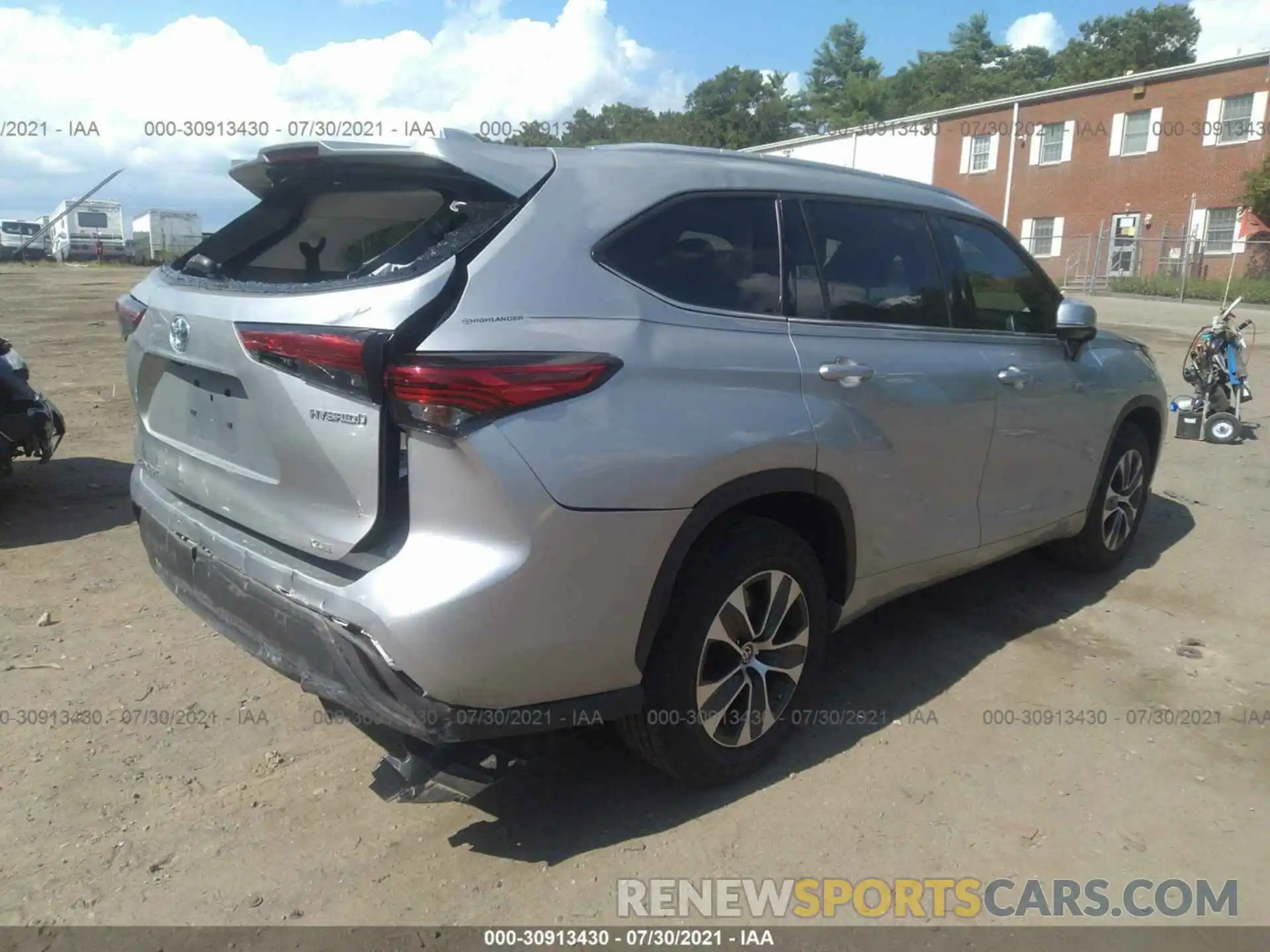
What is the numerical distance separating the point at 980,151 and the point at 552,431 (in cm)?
3732

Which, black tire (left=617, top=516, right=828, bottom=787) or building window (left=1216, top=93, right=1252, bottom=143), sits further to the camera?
building window (left=1216, top=93, right=1252, bottom=143)

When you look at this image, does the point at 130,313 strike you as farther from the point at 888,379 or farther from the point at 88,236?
the point at 88,236

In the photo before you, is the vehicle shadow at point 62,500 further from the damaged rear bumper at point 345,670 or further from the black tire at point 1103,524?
the black tire at point 1103,524

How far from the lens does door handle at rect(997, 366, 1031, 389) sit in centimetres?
Result: 388

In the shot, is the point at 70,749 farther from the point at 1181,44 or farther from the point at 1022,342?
the point at 1181,44

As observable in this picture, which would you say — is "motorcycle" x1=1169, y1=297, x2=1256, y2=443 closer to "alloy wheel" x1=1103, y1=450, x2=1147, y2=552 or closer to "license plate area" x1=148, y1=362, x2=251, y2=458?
"alloy wheel" x1=1103, y1=450, x2=1147, y2=552

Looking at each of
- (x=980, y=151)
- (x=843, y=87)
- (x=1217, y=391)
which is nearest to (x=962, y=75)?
(x=843, y=87)

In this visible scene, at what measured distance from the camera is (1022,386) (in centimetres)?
398

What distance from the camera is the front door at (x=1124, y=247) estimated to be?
31109 millimetres

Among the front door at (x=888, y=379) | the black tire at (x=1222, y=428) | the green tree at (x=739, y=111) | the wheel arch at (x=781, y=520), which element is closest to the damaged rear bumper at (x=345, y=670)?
the wheel arch at (x=781, y=520)

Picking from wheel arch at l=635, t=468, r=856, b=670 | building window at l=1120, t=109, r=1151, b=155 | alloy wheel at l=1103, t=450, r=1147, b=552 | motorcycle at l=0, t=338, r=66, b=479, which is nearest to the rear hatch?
wheel arch at l=635, t=468, r=856, b=670

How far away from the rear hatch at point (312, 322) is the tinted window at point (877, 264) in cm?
113

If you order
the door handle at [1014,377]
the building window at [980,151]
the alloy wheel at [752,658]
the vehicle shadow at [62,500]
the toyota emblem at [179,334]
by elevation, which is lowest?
the vehicle shadow at [62,500]

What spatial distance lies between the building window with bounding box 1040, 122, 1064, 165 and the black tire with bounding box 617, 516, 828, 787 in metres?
34.8
